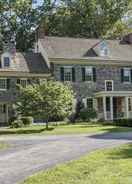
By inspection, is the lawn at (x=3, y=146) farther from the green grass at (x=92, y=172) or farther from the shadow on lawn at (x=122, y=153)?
the green grass at (x=92, y=172)

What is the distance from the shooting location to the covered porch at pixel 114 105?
152 ft

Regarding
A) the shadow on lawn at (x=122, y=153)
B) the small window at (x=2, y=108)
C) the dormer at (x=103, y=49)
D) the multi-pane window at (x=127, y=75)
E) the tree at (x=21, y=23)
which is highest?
the tree at (x=21, y=23)

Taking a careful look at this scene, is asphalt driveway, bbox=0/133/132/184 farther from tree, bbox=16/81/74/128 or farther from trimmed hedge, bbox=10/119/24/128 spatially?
trimmed hedge, bbox=10/119/24/128

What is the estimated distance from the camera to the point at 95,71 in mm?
47312

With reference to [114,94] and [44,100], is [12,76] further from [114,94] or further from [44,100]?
[44,100]

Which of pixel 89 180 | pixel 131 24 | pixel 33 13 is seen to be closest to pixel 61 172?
pixel 89 180

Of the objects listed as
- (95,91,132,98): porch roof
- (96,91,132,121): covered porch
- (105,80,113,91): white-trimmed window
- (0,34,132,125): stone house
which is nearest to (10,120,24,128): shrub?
(0,34,132,125): stone house

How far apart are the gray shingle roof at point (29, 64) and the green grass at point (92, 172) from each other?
1197 inches

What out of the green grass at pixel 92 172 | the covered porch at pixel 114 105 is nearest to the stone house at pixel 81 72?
the covered porch at pixel 114 105

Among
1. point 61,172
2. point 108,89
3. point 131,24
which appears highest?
point 131,24

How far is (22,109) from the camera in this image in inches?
1362

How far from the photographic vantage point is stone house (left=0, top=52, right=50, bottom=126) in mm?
44125

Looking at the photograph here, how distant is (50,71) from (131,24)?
25418 mm

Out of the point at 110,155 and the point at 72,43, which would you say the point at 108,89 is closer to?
the point at 72,43
